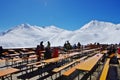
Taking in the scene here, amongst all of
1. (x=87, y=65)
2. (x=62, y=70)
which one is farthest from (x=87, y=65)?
(x=62, y=70)

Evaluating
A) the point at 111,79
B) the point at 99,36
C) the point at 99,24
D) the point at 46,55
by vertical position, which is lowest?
the point at 111,79

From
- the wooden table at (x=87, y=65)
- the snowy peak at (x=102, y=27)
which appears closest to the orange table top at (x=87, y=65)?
the wooden table at (x=87, y=65)

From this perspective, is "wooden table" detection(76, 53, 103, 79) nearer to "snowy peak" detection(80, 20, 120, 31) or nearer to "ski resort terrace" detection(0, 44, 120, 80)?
"ski resort terrace" detection(0, 44, 120, 80)

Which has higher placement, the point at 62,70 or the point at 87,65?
the point at 87,65

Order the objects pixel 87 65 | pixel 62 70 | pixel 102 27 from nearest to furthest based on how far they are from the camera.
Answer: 1. pixel 87 65
2. pixel 62 70
3. pixel 102 27

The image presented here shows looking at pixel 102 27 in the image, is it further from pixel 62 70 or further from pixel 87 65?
pixel 87 65

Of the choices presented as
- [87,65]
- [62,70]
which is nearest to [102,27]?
[62,70]

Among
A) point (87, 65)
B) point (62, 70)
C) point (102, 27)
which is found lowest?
point (62, 70)

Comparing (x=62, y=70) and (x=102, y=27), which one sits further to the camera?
(x=102, y=27)

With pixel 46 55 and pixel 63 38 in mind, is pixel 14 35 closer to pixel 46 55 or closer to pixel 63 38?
pixel 63 38

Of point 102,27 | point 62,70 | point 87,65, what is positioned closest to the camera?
point 87,65

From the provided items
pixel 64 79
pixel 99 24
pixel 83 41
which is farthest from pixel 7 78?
pixel 99 24

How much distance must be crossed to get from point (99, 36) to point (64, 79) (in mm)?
104642

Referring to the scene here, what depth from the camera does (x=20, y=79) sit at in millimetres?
6727
